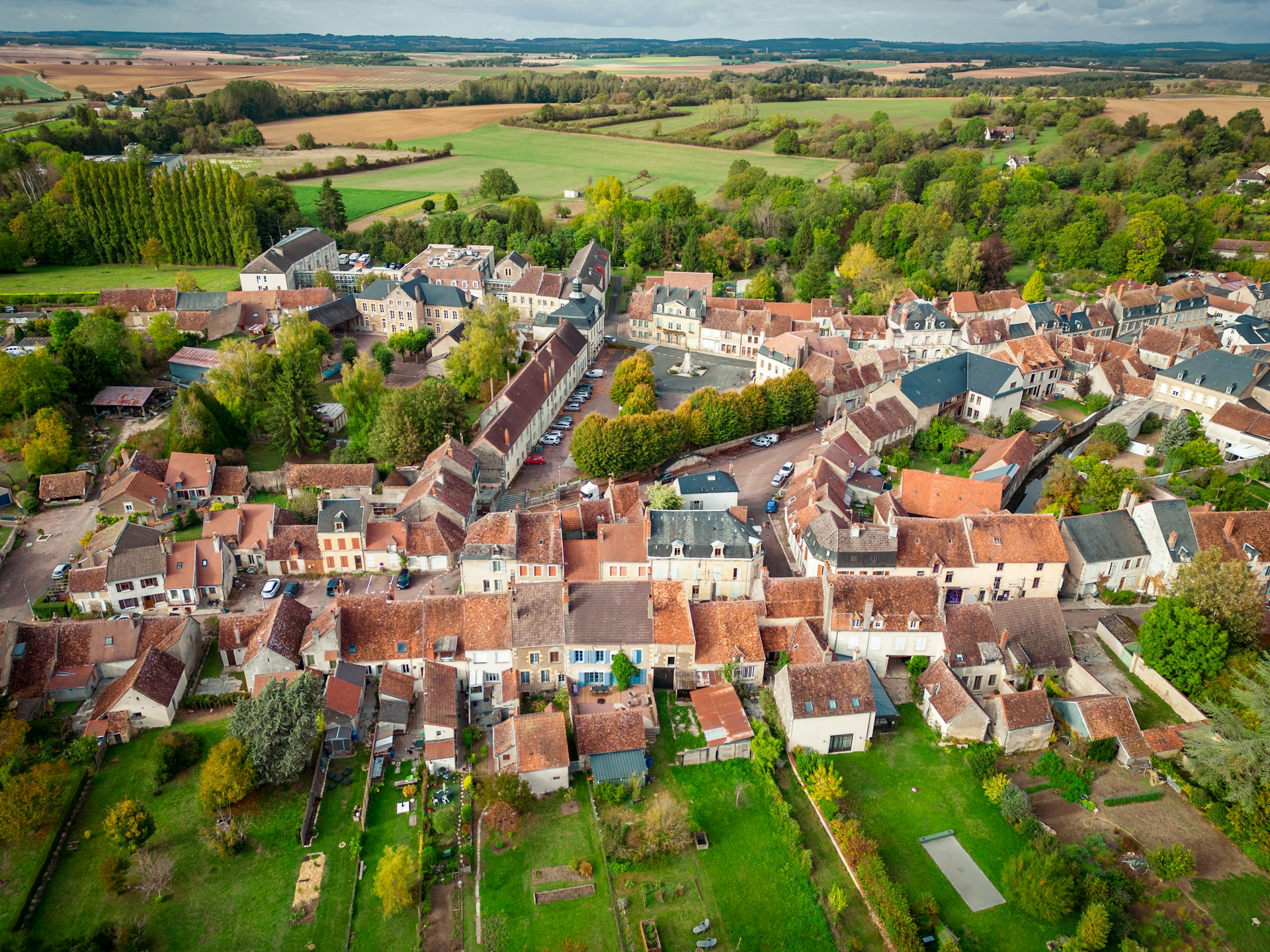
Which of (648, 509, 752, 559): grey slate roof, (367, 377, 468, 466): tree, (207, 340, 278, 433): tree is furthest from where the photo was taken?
(207, 340, 278, 433): tree

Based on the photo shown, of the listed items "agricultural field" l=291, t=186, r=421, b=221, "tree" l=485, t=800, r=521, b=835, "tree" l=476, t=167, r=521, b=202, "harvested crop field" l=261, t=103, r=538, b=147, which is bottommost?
"tree" l=485, t=800, r=521, b=835

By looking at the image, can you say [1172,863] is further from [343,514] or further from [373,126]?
[373,126]

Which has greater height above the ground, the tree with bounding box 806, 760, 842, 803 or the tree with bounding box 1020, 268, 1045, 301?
the tree with bounding box 1020, 268, 1045, 301

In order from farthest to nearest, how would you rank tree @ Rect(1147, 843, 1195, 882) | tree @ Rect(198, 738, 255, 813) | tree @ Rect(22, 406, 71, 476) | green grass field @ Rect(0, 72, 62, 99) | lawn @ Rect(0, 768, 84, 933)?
green grass field @ Rect(0, 72, 62, 99) → tree @ Rect(22, 406, 71, 476) → tree @ Rect(198, 738, 255, 813) → tree @ Rect(1147, 843, 1195, 882) → lawn @ Rect(0, 768, 84, 933)

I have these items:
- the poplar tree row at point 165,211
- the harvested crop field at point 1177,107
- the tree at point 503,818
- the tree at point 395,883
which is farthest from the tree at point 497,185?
the tree at point 395,883

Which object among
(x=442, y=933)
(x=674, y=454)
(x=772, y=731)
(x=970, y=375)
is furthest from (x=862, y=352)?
(x=442, y=933)

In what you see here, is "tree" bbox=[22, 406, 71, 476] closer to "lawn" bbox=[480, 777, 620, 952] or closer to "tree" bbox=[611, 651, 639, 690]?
"tree" bbox=[611, 651, 639, 690]

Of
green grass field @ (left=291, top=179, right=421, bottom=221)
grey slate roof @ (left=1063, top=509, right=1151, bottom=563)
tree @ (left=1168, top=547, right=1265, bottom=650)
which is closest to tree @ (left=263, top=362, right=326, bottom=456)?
grey slate roof @ (left=1063, top=509, right=1151, bottom=563)
